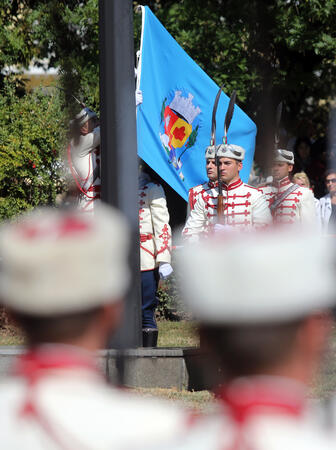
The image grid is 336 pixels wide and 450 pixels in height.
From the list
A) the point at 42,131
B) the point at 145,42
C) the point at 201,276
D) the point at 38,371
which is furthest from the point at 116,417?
the point at 42,131

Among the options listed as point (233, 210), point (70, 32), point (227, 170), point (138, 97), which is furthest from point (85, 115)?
point (70, 32)

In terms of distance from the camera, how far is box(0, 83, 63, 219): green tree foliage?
32.3 ft

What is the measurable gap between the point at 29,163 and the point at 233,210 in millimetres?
3053

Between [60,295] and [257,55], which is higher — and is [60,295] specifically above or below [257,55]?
below

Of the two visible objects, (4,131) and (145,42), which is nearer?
(145,42)

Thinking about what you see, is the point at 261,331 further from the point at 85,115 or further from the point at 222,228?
the point at 85,115

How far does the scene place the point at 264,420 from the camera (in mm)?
1607

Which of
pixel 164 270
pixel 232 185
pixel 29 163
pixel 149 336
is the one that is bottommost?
pixel 149 336

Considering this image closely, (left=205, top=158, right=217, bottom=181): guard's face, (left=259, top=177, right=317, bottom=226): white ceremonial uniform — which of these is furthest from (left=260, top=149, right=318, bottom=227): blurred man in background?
(left=205, top=158, right=217, bottom=181): guard's face

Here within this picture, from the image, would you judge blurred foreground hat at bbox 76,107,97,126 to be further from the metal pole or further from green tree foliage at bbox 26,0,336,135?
green tree foliage at bbox 26,0,336,135

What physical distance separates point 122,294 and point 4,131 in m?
8.38

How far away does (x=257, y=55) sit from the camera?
16547 mm

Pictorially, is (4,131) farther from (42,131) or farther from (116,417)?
(116,417)

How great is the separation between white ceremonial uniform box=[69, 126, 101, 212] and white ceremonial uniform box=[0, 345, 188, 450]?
5.77 metres
